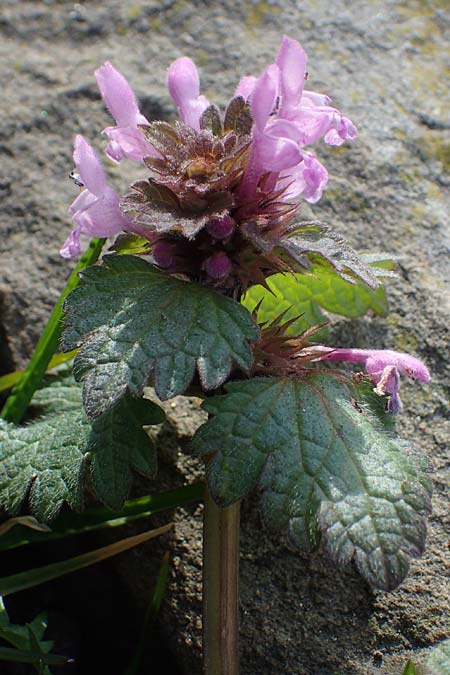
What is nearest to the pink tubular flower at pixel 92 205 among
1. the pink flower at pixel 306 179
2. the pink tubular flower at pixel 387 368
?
the pink flower at pixel 306 179

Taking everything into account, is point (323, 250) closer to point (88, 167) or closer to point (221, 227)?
point (221, 227)

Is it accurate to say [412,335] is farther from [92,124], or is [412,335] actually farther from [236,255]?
[92,124]

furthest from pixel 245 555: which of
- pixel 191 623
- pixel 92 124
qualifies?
pixel 92 124

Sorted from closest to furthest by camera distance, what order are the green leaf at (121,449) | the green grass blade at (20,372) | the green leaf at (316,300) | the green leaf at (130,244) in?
1. the green leaf at (121,449)
2. the green leaf at (130,244)
3. the green leaf at (316,300)
4. the green grass blade at (20,372)

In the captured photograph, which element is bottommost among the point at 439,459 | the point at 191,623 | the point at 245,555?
the point at 191,623

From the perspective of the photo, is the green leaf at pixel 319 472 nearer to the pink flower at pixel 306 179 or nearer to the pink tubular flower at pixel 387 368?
the pink tubular flower at pixel 387 368
